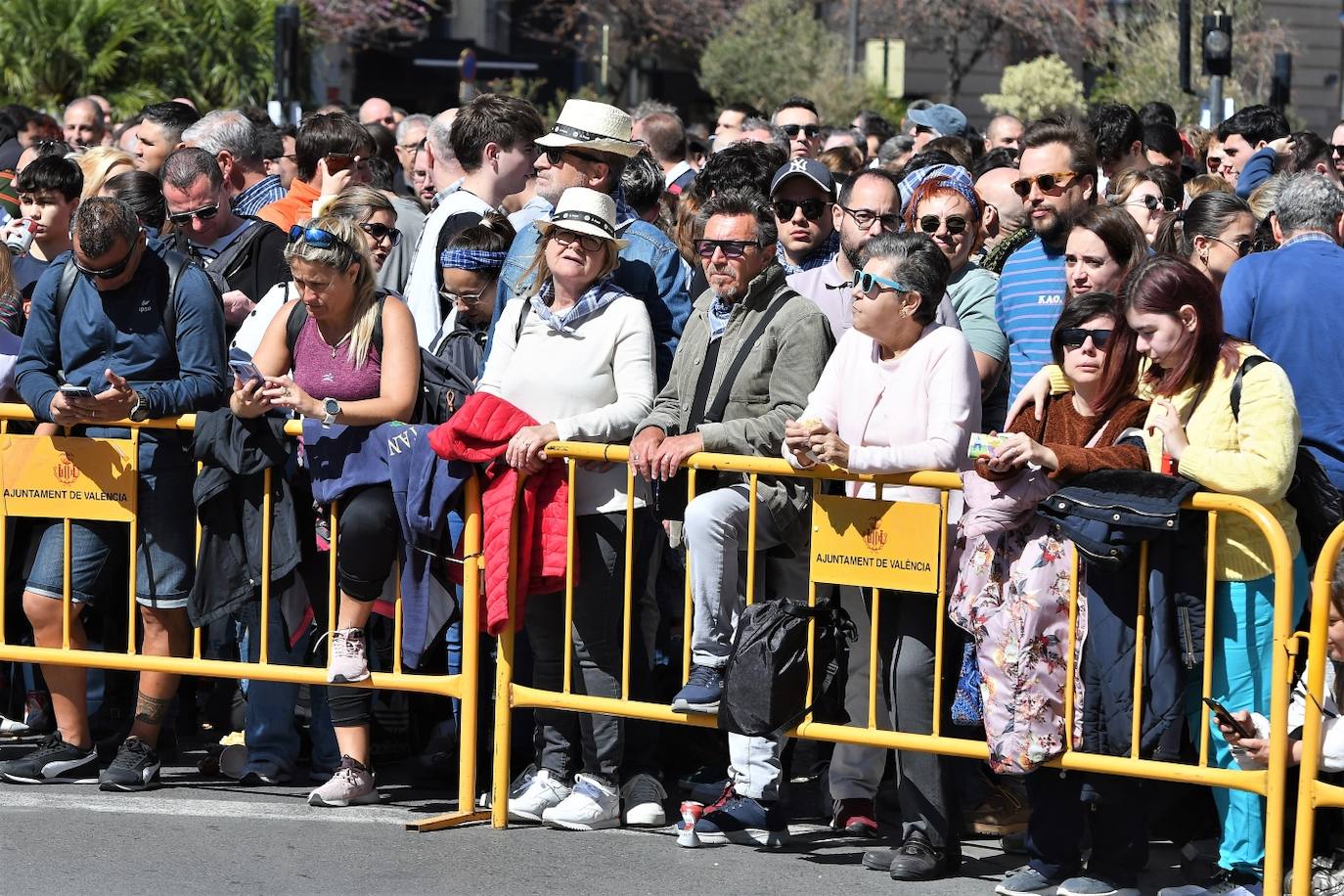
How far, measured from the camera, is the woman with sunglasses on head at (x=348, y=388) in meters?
6.23

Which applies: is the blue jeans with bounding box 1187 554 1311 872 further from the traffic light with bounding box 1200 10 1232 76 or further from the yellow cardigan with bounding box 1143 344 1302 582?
the traffic light with bounding box 1200 10 1232 76

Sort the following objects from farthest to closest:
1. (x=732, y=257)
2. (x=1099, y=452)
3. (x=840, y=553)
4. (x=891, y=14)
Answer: (x=891, y=14)
(x=732, y=257)
(x=840, y=553)
(x=1099, y=452)

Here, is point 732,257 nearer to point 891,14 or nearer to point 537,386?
point 537,386

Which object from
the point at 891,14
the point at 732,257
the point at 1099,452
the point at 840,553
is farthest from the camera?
the point at 891,14

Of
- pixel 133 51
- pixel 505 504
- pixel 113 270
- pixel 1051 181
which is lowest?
pixel 505 504

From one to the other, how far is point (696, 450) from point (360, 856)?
5.43 feet

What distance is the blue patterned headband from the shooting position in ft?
22.9

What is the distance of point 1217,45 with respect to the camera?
17531 millimetres

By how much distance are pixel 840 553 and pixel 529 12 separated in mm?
48877

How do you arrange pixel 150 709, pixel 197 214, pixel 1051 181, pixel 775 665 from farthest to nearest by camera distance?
pixel 197 214
pixel 1051 181
pixel 150 709
pixel 775 665

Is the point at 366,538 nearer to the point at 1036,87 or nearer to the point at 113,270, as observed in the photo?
the point at 113,270

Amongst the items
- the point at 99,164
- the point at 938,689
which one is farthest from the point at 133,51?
the point at 938,689

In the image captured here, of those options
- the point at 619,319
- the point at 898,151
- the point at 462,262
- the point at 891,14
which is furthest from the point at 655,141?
the point at 891,14

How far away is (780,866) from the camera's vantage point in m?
5.86
